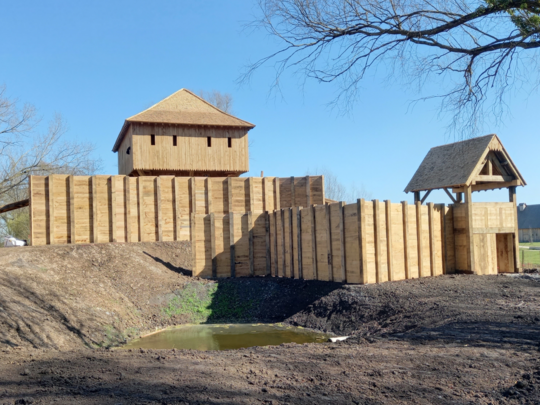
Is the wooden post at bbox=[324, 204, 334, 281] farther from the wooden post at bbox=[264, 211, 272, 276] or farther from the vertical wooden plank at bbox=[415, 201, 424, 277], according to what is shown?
the wooden post at bbox=[264, 211, 272, 276]

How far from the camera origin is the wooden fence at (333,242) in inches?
561

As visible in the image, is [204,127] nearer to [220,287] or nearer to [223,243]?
[223,243]

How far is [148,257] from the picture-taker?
64.2 ft

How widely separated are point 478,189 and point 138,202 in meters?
15.6

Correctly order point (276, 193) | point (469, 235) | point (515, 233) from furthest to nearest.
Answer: point (276, 193), point (515, 233), point (469, 235)

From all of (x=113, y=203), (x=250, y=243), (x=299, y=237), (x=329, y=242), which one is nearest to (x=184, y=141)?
(x=113, y=203)

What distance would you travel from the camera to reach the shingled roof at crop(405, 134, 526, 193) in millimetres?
17547

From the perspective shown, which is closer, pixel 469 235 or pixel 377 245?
pixel 377 245

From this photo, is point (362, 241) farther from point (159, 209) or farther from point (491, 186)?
point (159, 209)

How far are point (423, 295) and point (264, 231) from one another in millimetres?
8296

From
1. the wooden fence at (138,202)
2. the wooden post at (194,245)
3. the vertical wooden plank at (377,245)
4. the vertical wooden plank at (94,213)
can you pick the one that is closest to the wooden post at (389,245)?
the vertical wooden plank at (377,245)

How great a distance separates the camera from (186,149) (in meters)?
30.0

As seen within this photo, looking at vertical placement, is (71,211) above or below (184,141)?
below

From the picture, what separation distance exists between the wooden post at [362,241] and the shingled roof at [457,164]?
544 cm
